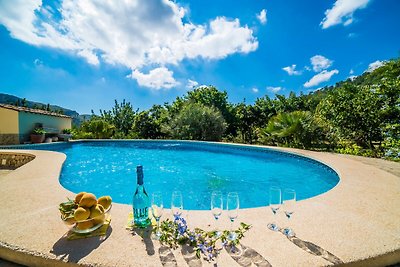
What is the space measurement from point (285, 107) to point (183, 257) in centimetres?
1886

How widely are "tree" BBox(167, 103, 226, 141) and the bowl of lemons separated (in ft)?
43.7

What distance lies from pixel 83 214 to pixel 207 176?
17.2ft

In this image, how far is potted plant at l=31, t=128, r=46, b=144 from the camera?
40.2 feet

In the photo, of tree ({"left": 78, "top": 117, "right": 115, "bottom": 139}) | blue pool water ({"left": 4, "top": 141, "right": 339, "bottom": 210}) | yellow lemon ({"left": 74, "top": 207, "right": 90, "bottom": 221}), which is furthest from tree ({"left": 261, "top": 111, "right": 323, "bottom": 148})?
tree ({"left": 78, "top": 117, "right": 115, "bottom": 139})

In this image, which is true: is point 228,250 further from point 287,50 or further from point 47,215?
point 287,50

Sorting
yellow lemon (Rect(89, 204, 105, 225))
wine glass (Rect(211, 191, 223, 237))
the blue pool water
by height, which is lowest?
the blue pool water

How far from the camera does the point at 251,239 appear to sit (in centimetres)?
163

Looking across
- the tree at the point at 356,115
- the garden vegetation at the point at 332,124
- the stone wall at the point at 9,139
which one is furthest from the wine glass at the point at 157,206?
the stone wall at the point at 9,139

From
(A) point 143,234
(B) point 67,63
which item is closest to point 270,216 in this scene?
(A) point 143,234

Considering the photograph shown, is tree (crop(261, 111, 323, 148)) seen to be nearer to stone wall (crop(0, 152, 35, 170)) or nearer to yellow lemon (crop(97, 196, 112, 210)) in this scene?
yellow lemon (crop(97, 196, 112, 210))

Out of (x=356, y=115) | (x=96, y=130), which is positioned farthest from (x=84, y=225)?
(x=96, y=130)

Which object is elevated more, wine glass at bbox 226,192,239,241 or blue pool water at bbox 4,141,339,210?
wine glass at bbox 226,192,239,241

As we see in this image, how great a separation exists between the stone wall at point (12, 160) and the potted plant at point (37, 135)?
5.80 meters

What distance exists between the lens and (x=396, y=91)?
320 inches
